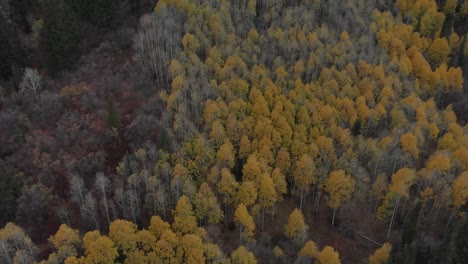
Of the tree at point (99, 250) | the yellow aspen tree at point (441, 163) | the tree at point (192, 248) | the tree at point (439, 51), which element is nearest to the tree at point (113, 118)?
the tree at point (99, 250)

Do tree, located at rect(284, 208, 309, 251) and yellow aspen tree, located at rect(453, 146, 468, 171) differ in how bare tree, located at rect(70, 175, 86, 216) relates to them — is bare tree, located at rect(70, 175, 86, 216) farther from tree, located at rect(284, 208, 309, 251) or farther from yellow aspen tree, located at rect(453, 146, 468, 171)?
yellow aspen tree, located at rect(453, 146, 468, 171)

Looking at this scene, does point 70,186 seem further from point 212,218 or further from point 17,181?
point 212,218

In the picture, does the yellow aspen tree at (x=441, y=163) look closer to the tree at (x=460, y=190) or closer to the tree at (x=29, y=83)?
the tree at (x=460, y=190)

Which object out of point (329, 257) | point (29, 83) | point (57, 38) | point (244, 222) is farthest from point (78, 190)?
point (57, 38)

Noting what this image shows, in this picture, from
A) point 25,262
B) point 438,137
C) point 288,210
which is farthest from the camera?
point 438,137

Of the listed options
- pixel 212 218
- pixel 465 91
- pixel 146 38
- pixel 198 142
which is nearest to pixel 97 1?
pixel 146 38

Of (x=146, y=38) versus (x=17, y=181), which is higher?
(x=146, y=38)

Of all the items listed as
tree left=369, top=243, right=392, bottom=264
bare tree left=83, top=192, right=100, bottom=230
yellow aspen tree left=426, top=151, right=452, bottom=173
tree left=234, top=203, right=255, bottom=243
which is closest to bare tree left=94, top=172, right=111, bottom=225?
bare tree left=83, top=192, right=100, bottom=230
